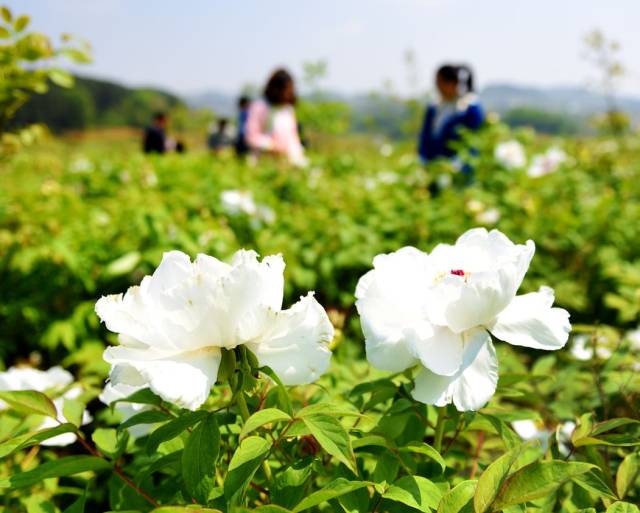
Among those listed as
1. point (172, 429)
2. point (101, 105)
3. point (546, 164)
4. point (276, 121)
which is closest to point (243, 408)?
point (172, 429)

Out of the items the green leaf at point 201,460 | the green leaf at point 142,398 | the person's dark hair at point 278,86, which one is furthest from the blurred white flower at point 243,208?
the person's dark hair at point 278,86

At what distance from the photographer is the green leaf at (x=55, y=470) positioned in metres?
0.68

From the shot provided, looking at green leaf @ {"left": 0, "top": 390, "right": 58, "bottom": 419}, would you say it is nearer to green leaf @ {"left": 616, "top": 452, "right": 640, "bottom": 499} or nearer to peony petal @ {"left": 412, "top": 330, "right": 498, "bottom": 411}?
peony petal @ {"left": 412, "top": 330, "right": 498, "bottom": 411}

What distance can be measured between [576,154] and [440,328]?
523 centimetres

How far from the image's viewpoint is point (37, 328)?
2.48 meters

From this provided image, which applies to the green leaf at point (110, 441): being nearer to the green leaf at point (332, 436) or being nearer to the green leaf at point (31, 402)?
the green leaf at point (31, 402)

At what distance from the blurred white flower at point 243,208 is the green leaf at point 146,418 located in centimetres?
213

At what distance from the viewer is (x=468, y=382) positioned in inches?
28.4

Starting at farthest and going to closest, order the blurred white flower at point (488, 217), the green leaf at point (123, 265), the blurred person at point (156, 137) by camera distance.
Answer: the blurred person at point (156, 137), the blurred white flower at point (488, 217), the green leaf at point (123, 265)

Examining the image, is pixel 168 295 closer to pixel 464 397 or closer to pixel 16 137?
pixel 464 397

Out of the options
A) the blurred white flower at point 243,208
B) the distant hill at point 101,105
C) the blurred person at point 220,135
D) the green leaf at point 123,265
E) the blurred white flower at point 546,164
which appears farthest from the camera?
the distant hill at point 101,105

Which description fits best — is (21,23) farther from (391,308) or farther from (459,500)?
(459,500)

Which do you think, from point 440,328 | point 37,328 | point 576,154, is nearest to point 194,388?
point 440,328

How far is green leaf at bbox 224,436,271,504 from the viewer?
0.62 metres
